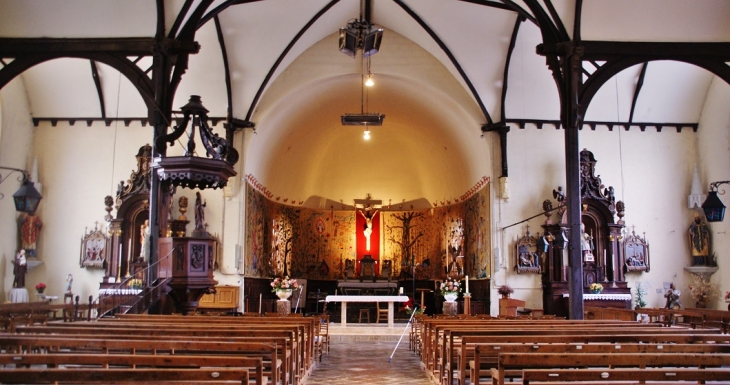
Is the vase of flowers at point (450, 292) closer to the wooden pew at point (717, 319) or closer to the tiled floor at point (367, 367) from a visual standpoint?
the tiled floor at point (367, 367)

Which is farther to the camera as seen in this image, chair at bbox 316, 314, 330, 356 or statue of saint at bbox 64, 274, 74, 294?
statue of saint at bbox 64, 274, 74, 294

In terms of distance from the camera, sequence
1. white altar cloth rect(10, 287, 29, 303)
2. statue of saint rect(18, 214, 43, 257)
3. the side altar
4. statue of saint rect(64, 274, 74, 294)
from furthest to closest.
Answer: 1. statue of saint rect(18, 214, 43, 257)
2. statue of saint rect(64, 274, 74, 294)
3. the side altar
4. white altar cloth rect(10, 287, 29, 303)

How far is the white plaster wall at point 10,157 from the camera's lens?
17.7 meters

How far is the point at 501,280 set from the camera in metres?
18.1

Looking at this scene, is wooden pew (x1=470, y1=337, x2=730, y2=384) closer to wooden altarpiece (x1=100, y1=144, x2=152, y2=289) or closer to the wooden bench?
the wooden bench

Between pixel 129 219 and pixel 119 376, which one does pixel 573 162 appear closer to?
pixel 119 376

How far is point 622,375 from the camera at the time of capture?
Answer: 4.67 metres

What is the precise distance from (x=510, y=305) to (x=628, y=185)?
5.67 metres

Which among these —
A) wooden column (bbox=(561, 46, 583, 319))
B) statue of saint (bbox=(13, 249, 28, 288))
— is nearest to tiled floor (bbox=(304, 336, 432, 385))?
wooden column (bbox=(561, 46, 583, 319))

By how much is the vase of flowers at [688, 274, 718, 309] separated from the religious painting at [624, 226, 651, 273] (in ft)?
4.35

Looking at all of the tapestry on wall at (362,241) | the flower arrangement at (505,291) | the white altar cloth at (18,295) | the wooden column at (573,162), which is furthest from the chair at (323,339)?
the white altar cloth at (18,295)

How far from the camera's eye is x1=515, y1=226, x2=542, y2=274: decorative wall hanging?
18.0 meters

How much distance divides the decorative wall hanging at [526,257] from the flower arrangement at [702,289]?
4.31m

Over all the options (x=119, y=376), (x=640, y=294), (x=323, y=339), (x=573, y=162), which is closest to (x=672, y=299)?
(x=640, y=294)
